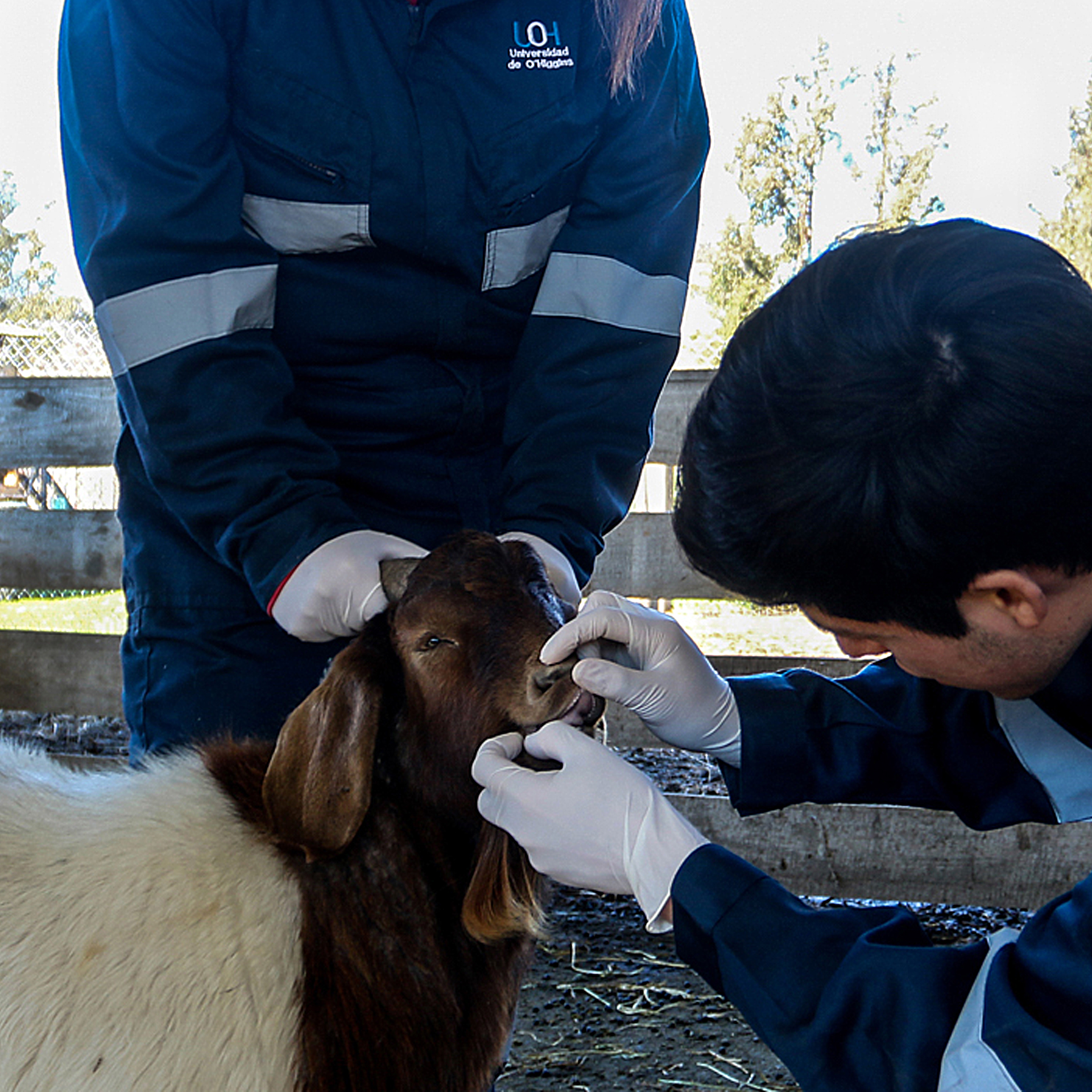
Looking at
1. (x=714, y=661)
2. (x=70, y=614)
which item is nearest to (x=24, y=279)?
(x=70, y=614)

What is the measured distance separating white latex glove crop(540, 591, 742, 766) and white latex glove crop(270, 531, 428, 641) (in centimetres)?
35

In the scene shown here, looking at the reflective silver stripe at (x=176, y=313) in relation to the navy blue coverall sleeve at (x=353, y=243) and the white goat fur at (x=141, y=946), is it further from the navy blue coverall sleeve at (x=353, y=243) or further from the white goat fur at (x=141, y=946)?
the white goat fur at (x=141, y=946)

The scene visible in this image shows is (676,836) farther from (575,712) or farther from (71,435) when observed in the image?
(71,435)

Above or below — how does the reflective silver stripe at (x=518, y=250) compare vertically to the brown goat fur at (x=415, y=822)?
above

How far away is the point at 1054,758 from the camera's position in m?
1.74

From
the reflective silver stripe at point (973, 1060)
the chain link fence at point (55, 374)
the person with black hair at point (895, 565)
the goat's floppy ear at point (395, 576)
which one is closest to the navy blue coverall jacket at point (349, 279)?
the goat's floppy ear at point (395, 576)

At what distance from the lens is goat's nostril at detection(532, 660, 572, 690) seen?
163cm

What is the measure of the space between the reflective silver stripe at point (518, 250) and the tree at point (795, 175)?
12481 mm

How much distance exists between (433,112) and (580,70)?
0.35m

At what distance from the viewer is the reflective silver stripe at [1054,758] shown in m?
1.71

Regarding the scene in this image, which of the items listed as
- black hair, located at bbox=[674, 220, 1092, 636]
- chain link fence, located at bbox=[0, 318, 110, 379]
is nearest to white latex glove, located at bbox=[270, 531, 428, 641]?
black hair, located at bbox=[674, 220, 1092, 636]

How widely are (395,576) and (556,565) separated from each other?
32cm

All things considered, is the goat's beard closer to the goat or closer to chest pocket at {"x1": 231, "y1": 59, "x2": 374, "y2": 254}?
the goat

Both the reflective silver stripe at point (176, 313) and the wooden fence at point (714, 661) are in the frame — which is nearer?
the reflective silver stripe at point (176, 313)
